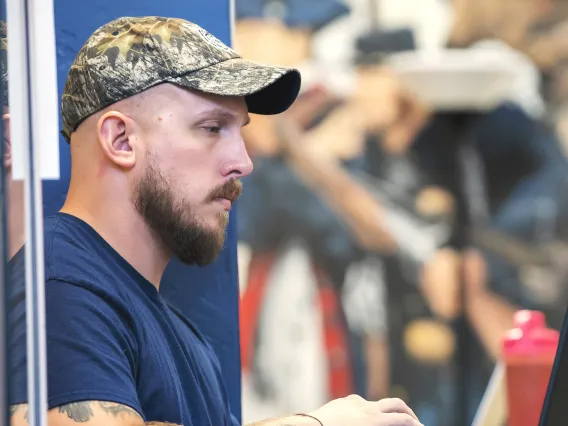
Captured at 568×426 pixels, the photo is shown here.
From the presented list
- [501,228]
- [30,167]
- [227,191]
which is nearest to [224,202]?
[227,191]

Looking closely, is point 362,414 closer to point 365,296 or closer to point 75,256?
point 75,256

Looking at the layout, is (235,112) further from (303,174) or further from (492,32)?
(492,32)

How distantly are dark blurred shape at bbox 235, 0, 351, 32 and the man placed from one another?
77.8 inches

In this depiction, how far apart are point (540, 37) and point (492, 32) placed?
0.17 meters

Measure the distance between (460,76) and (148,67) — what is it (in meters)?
2.17

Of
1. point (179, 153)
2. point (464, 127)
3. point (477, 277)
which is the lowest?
point (477, 277)

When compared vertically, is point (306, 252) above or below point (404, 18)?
below

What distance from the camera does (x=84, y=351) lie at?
36.0 inches

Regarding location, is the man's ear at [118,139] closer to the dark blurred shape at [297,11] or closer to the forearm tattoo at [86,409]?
the forearm tattoo at [86,409]

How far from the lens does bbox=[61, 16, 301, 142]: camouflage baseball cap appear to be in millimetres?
1074

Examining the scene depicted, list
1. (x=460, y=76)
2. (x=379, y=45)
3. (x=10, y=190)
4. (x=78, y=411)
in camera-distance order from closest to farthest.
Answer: (x=10, y=190), (x=78, y=411), (x=460, y=76), (x=379, y=45)

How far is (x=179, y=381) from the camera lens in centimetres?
109

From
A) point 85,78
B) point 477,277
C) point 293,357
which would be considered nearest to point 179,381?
point 85,78

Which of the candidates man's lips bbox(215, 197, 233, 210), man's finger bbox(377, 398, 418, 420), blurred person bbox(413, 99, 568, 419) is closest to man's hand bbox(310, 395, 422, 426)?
man's finger bbox(377, 398, 418, 420)
